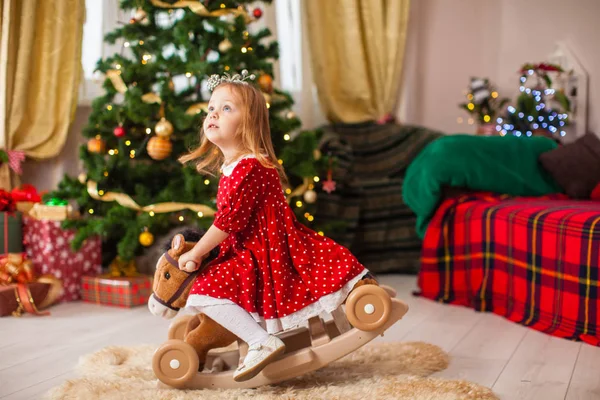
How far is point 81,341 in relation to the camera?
2.27m

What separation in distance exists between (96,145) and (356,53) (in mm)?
1891

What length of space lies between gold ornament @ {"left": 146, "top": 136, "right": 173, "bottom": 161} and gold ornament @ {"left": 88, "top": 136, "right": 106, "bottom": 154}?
0.21 m

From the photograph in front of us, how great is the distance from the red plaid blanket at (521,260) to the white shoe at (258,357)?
1.14 meters

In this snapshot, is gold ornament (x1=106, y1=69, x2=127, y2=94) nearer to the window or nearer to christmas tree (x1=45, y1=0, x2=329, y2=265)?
christmas tree (x1=45, y1=0, x2=329, y2=265)

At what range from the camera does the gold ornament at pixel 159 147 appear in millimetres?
2838

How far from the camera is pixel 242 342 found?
1.76 metres

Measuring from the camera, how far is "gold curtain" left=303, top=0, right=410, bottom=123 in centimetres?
409

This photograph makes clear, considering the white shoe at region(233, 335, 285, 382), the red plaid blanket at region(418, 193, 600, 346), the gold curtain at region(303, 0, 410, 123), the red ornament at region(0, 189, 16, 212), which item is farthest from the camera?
the gold curtain at region(303, 0, 410, 123)

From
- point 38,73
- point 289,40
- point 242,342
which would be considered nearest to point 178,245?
point 242,342

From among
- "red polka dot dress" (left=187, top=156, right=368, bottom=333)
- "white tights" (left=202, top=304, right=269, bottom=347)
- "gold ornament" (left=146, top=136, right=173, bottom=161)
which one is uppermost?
"gold ornament" (left=146, top=136, right=173, bottom=161)

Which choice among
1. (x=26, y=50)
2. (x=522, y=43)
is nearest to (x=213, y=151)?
(x=26, y=50)

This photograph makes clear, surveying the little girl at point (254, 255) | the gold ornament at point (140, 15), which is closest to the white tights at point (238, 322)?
the little girl at point (254, 255)

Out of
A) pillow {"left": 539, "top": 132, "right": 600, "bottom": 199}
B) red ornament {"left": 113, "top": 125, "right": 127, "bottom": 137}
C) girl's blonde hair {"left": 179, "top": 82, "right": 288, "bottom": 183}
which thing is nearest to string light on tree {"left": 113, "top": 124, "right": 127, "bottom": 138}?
red ornament {"left": 113, "top": 125, "right": 127, "bottom": 137}

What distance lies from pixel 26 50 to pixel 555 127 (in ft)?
8.69
